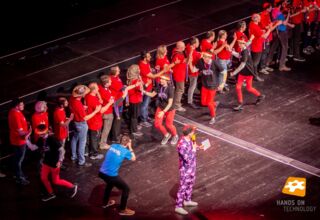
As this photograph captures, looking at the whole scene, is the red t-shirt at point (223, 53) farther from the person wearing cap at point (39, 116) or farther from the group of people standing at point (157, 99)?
the person wearing cap at point (39, 116)

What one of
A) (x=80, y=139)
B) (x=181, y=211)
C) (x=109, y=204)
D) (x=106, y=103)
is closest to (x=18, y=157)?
(x=80, y=139)

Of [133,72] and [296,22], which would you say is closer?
[133,72]

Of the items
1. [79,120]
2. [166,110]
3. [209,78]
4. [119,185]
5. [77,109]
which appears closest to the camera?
[119,185]

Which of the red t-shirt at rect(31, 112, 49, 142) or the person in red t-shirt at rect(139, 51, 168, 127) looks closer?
the red t-shirt at rect(31, 112, 49, 142)

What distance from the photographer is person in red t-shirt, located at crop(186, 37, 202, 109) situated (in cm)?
1481

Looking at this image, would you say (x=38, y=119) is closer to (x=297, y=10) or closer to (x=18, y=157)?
(x=18, y=157)

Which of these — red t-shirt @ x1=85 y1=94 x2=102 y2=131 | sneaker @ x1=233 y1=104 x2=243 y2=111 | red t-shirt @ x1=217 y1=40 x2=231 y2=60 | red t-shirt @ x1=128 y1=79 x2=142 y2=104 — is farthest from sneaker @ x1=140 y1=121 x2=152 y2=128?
red t-shirt @ x1=217 y1=40 x2=231 y2=60

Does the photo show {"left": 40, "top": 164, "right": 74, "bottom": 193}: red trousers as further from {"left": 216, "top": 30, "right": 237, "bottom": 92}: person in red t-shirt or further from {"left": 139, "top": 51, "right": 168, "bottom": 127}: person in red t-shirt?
{"left": 216, "top": 30, "right": 237, "bottom": 92}: person in red t-shirt

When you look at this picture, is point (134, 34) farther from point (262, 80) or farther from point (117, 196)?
point (117, 196)

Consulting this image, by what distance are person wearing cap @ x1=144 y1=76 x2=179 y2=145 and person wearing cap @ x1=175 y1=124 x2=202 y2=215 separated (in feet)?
7.13

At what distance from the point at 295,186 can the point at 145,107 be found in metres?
4.03

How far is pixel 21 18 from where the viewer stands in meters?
19.3

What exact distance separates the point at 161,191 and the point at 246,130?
314cm

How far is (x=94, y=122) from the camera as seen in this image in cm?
1309
